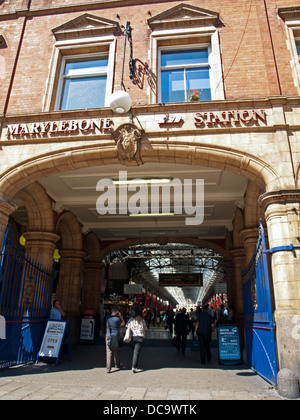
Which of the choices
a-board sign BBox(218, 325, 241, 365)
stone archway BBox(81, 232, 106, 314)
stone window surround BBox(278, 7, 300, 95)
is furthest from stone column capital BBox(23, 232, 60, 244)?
stone window surround BBox(278, 7, 300, 95)

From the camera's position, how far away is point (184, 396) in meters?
4.57

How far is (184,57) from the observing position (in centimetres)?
844

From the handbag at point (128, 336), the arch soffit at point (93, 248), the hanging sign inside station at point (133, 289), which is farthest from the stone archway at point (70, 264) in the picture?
the hanging sign inside station at point (133, 289)

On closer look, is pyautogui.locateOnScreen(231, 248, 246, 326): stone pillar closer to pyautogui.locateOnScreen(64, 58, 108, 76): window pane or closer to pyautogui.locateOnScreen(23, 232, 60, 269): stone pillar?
pyautogui.locateOnScreen(23, 232, 60, 269): stone pillar

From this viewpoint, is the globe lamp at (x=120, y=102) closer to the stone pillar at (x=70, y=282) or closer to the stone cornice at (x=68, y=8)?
the stone cornice at (x=68, y=8)

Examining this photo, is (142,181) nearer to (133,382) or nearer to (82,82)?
(82,82)

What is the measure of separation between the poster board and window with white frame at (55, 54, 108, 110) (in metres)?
5.67

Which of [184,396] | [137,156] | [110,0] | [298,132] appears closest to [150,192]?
[137,156]

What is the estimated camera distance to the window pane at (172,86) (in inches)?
310

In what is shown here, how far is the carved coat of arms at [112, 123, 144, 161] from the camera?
6758 millimetres

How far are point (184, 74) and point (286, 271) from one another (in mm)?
5711

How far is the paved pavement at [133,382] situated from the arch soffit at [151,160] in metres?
3.86

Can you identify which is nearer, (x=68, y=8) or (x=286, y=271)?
(x=286, y=271)

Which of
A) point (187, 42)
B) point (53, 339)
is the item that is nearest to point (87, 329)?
point (53, 339)
